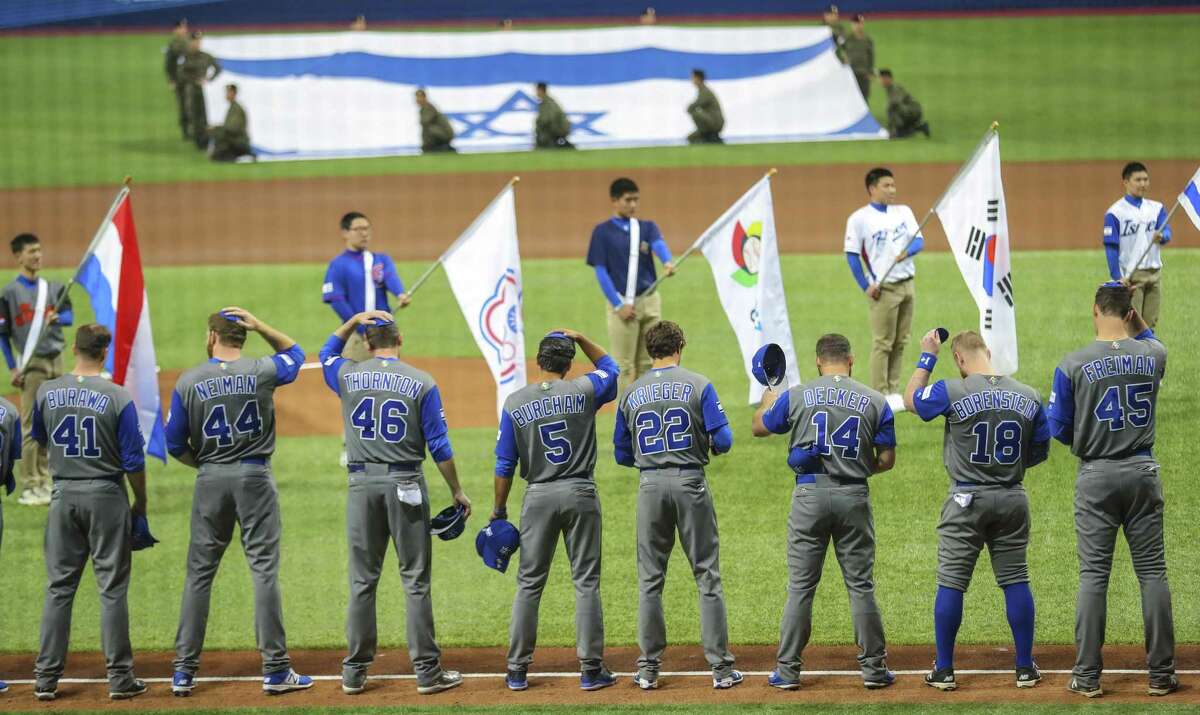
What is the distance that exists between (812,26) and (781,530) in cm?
1791

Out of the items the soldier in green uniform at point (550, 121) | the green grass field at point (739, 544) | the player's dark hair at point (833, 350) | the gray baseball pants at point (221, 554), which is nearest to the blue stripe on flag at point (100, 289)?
the green grass field at point (739, 544)

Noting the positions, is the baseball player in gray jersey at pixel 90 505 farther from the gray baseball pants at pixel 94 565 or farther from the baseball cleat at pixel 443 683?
the baseball cleat at pixel 443 683

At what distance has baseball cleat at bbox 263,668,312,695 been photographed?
784 cm

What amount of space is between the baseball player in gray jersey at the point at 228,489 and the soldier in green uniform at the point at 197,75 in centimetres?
1919

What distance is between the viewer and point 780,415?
758 cm

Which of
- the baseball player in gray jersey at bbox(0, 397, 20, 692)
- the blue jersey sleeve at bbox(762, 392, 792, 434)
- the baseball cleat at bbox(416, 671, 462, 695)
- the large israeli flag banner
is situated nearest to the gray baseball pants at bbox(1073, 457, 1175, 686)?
the blue jersey sleeve at bbox(762, 392, 792, 434)

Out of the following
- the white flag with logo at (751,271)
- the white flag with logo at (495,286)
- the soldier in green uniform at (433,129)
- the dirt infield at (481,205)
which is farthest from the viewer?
the soldier in green uniform at (433,129)

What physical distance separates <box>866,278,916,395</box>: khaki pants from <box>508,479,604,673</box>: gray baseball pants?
15.7 feet

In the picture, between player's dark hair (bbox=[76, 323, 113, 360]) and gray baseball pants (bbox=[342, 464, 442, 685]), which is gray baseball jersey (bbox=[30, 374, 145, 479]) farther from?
gray baseball pants (bbox=[342, 464, 442, 685])

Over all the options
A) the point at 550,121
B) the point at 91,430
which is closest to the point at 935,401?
the point at 91,430

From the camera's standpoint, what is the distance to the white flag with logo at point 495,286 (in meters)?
9.91

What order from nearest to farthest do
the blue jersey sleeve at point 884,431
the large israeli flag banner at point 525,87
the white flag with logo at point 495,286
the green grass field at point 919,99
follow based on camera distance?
the blue jersey sleeve at point 884,431, the white flag with logo at point 495,286, the green grass field at point 919,99, the large israeli flag banner at point 525,87

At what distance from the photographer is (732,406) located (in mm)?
13445

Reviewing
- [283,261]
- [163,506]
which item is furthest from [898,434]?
[283,261]
